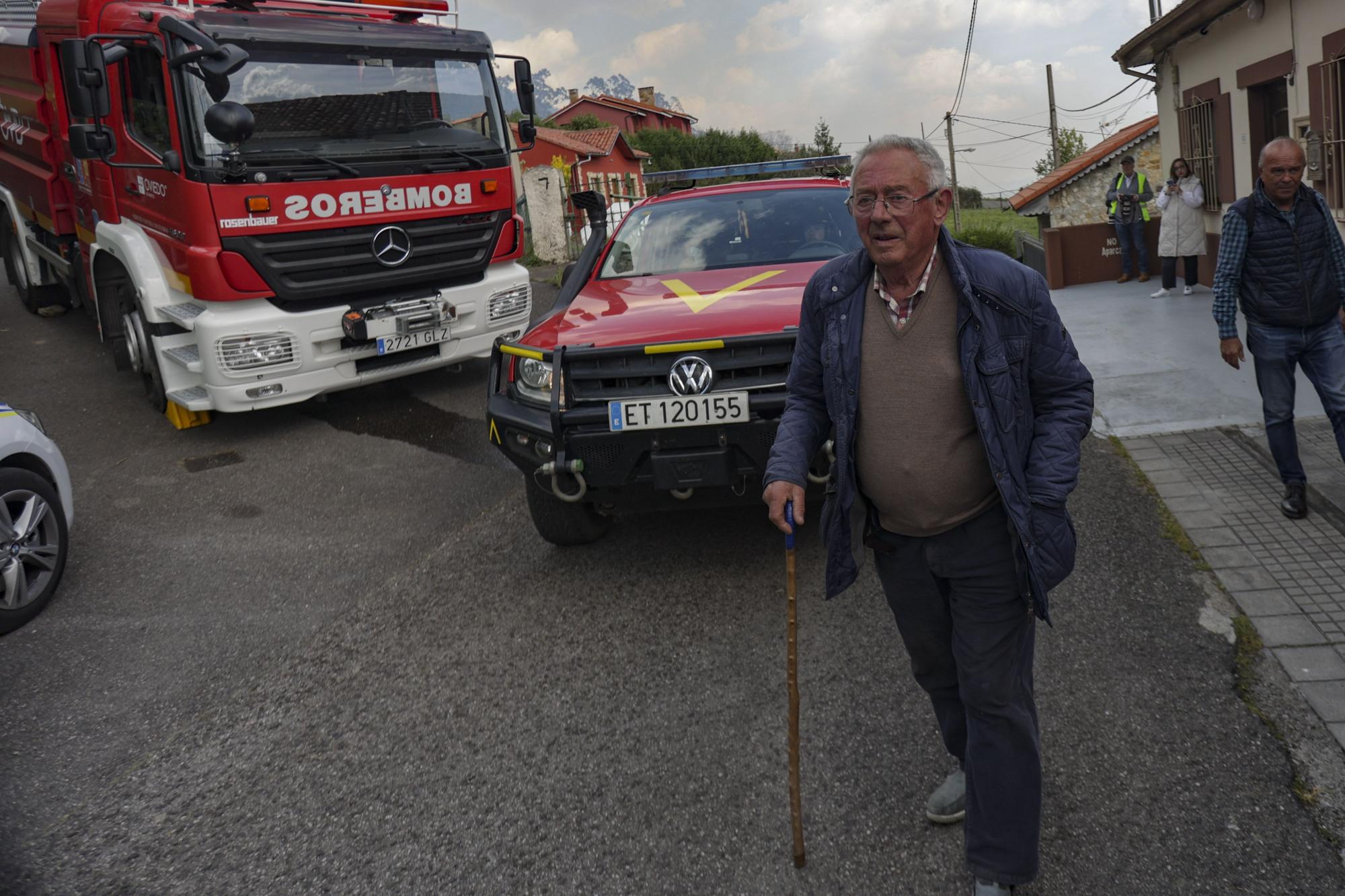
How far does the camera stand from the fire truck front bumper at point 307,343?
312 inches

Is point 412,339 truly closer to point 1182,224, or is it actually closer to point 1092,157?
point 1182,224

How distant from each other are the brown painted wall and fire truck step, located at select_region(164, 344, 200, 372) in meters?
12.7

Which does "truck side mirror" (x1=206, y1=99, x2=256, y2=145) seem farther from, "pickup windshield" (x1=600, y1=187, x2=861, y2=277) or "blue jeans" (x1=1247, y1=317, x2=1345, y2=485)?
"blue jeans" (x1=1247, y1=317, x2=1345, y2=485)

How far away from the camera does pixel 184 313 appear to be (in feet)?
26.5

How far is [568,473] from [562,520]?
32.5 inches

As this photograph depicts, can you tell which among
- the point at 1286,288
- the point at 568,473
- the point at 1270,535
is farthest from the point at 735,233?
the point at 1270,535

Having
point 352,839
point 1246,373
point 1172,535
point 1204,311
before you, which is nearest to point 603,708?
point 352,839

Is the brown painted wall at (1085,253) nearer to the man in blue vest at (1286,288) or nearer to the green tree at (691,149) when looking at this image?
the man in blue vest at (1286,288)

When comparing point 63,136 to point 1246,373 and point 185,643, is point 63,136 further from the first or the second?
point 1246,373

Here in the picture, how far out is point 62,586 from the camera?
5.76 meters

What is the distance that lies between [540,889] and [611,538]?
295 centimetres

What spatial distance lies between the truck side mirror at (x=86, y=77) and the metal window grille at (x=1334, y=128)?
975 centimetres

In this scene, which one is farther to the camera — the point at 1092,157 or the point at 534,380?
the point at 1092,157

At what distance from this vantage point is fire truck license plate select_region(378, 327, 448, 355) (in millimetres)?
8570
